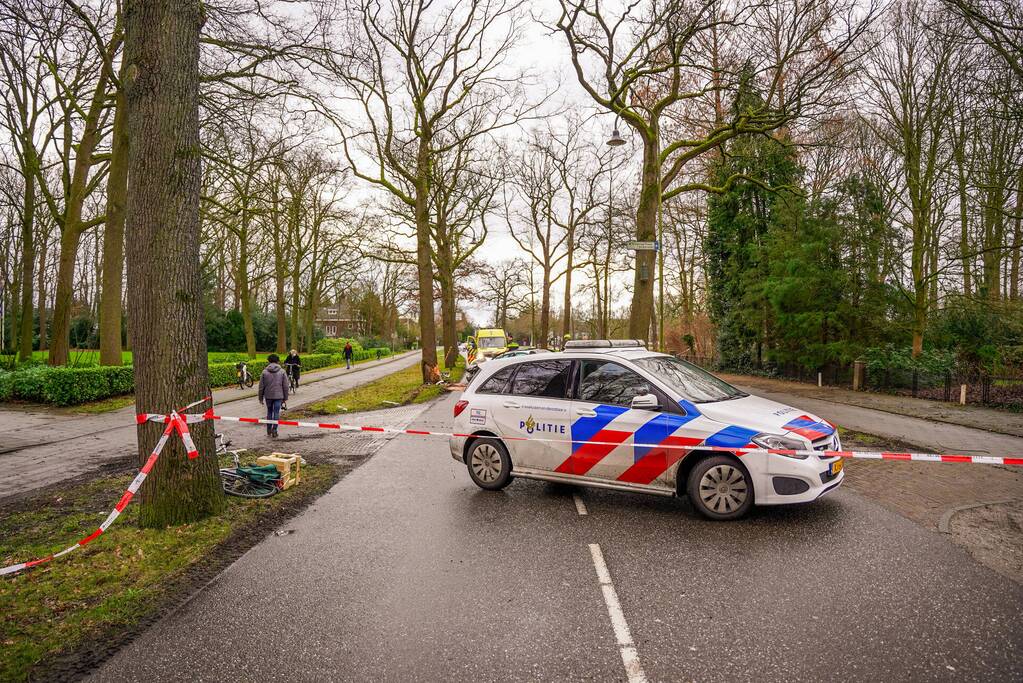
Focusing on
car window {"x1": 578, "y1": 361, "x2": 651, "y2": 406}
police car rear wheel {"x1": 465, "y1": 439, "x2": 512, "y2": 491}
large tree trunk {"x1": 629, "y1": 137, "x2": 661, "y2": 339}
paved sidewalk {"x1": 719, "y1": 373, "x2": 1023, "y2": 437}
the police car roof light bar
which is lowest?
paved sidewalk {"x1": 719, "y1": 373, "x2": 1023, "y2": 437}

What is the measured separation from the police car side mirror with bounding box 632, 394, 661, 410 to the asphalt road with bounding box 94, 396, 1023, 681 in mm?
1089

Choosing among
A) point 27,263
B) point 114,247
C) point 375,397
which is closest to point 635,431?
point 375,397

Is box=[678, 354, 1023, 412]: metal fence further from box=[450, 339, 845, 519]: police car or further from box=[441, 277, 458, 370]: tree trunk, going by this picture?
box=[441, 277, 458, 370]: tree trunk

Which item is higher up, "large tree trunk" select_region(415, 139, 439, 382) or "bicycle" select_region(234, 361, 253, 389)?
"large tree trunk" select_region(415, 139, 439, 382)

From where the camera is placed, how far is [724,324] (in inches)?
1236

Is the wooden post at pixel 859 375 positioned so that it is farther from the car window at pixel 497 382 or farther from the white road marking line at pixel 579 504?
the car window at pixel 497 382

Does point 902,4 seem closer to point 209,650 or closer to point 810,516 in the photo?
point 810,516

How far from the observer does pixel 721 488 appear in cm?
589

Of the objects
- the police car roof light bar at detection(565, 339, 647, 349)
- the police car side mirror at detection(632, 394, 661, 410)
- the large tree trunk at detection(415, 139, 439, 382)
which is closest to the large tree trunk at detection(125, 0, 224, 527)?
the police car roof light bar at detection(565, 339, 647, 349)

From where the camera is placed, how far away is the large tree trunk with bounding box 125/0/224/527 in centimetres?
571

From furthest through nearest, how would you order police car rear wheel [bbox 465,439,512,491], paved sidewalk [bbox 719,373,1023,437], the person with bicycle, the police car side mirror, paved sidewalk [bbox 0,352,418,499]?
the person with bicycle
paved sidewalk [bbox 719,373,1023,437]
paved sidewalk [bbox 0,352,418,499]
police car rear wheel [bbox 465,439,512,491]
the police car side mirror

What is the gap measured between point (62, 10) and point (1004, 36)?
15917 millimetres

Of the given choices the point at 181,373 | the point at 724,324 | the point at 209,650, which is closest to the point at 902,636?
the point at 209,650

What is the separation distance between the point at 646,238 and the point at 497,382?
38.4ft
